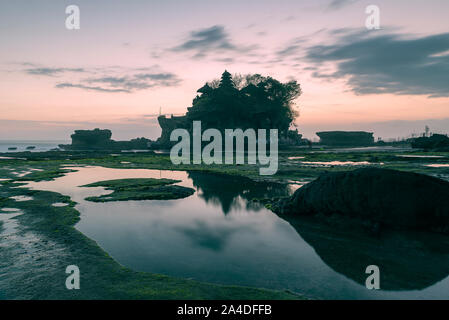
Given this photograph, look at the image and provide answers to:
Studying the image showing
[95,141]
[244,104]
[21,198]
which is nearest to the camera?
[21,198]

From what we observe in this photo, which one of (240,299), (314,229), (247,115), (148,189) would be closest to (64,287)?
(240,299)

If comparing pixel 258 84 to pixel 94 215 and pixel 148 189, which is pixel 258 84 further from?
pixel 94 215

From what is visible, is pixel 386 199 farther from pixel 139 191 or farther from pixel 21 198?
pixel 21 198

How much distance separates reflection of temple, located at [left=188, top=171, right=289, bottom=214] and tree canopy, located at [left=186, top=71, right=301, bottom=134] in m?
79.4

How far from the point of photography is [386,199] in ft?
36.8

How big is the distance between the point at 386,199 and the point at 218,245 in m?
6.58

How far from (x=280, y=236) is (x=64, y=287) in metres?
7.16

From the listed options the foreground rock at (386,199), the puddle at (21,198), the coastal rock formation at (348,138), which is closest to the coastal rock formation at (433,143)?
the coastal rock formation at (348,138)

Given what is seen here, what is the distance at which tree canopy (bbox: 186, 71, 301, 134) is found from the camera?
10269 cm

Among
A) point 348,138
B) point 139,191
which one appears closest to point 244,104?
point 348,138

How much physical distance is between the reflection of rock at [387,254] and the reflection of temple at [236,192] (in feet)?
19.0

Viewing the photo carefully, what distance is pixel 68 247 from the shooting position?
9383 millimetres

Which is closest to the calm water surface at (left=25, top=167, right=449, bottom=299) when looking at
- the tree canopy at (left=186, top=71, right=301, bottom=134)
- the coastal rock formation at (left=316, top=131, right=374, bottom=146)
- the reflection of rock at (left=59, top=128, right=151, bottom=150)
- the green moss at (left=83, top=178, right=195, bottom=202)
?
the green moss at (left=83, top=178, right=195, bottom=202)
